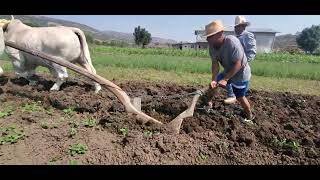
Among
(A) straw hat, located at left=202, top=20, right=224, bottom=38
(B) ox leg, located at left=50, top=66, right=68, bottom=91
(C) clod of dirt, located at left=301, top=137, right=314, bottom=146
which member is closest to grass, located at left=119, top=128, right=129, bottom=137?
(A) straw hat, located at left=202, top=20, right=224, bottom=38

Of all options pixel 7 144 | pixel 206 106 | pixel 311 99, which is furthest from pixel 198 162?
pixel 311 99

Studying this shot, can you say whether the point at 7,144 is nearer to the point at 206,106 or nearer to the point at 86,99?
the point at 86,99

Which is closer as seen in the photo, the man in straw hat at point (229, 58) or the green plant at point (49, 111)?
the man in straw hat at point (229, 58)

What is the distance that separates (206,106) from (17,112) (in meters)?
3.01

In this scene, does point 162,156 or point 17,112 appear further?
point 17,112

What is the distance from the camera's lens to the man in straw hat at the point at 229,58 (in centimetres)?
507

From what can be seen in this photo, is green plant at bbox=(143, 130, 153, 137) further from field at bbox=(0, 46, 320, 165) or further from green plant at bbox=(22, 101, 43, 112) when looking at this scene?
green plant at bbox=(22, 101, 43, 112)

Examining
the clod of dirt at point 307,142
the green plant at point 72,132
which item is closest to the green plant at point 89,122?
the green plant at point 72,132

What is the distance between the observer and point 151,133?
16.0 feet

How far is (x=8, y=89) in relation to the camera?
22.8 ft

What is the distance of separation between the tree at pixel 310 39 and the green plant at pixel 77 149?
72866 mm

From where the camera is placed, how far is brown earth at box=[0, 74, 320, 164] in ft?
14.4

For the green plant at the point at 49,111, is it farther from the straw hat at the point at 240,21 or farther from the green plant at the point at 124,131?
the straw hat at the point at 240,21

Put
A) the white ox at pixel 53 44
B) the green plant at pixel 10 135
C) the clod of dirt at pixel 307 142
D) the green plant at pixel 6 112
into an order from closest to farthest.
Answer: the green plant at pixel 10 135, the clod of dirt at pixel 307 142, the green plant at pixel 6 112, the white ox at pixel 53 44
